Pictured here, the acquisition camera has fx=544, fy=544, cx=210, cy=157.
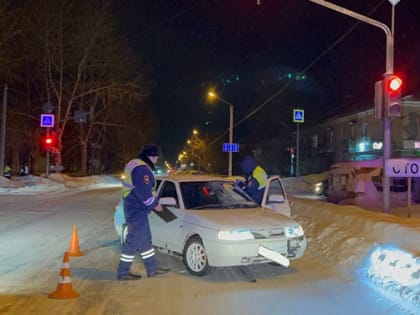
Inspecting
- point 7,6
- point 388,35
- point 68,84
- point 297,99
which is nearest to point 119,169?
point 297,99

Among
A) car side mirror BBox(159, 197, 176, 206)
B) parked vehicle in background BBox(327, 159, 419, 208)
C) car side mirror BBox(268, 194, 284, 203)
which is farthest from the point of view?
parked vehicle in background BBox(327, 159, 419, 208)

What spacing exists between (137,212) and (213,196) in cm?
181

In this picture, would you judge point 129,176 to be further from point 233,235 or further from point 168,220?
point 233,235

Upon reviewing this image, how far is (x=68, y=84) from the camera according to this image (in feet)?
153

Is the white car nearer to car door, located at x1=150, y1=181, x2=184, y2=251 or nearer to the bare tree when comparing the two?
car door, located at x1=150, y1=181, x2=184, y2=251

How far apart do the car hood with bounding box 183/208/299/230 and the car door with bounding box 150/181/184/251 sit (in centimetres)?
30

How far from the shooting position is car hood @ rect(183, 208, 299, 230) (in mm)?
8109

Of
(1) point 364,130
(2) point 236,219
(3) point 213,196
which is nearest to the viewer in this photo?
(2) point 236,219

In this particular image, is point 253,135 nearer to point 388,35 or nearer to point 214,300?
point 388,35

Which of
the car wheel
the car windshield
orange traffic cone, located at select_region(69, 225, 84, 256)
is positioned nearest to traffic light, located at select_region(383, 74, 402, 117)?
the car windshield

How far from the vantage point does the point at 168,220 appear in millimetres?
9203

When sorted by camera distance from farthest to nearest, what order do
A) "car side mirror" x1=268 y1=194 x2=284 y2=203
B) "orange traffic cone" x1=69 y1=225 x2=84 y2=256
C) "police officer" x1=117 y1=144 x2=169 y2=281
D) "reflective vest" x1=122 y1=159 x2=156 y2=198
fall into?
1. "car side mirror" x1=268 y1=194 x2=284 y2=203
2. "orange traffic cone" x1=69 y1=225 x2=84 y2=256
3. "reflective vest" x1=122 y1=159 x2=156 y2=198
4. "police officer" x1=117 y1=144 x2=169 y2=281

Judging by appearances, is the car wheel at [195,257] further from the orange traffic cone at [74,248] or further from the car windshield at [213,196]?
the orange traffic cone at [74,248]

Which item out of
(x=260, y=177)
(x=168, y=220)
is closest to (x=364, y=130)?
(x=260, y=177)
